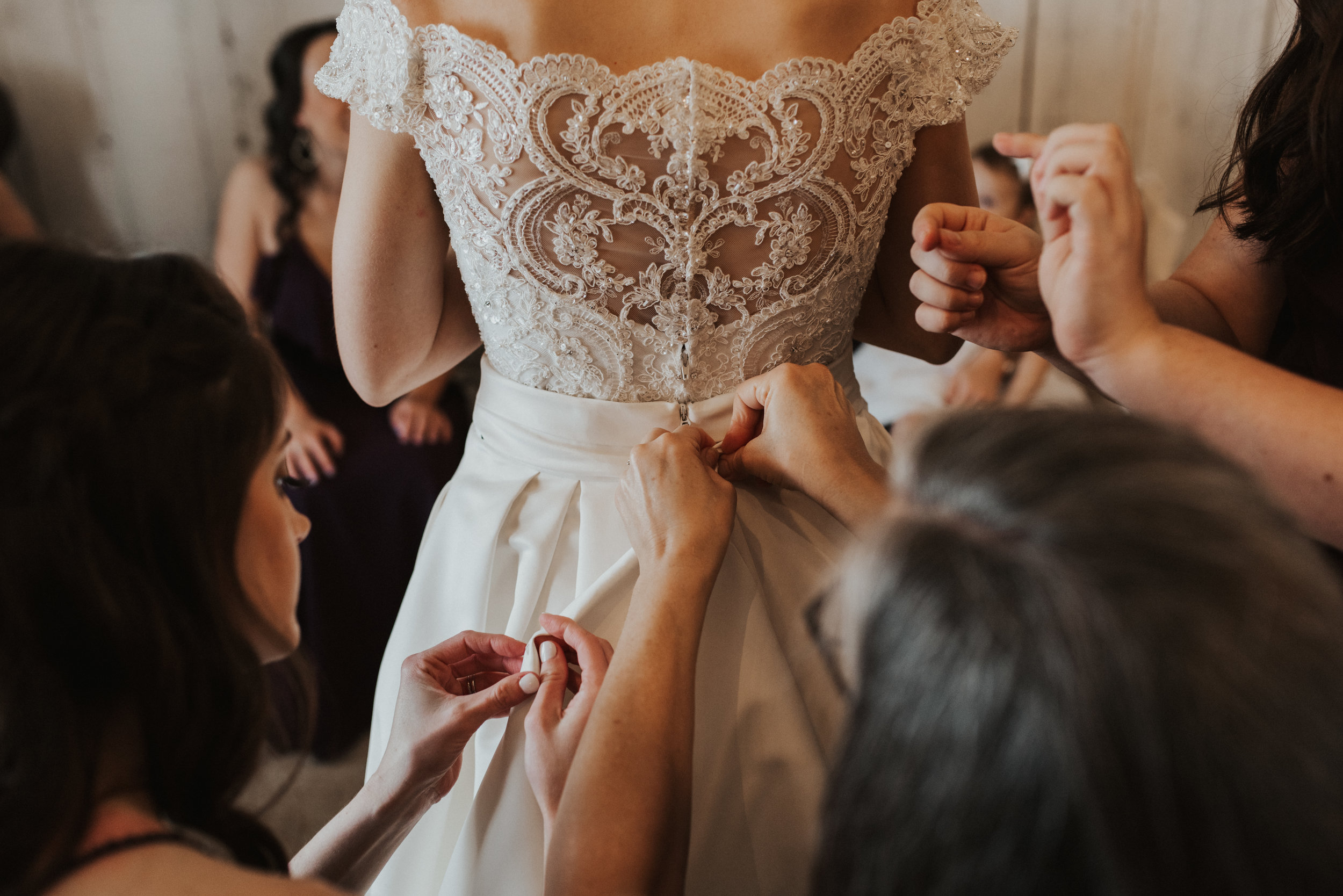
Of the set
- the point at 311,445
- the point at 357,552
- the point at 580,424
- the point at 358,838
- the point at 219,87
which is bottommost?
the point at 357,552

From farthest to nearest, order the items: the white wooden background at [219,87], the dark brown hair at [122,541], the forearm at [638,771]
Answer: the white wooden background at [219,87] < the forearm at [638,771] < the dark brown hair at [122,541]

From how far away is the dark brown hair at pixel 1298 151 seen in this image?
0.81 meters

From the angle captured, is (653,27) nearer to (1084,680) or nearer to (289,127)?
(1084,680)

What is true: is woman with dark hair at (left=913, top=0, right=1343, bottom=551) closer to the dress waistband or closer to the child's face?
the dress waistband

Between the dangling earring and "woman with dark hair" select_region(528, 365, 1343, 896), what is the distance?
2342 mm

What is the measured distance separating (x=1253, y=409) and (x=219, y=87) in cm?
269

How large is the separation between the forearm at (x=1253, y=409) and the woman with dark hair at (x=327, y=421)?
5.39 ft

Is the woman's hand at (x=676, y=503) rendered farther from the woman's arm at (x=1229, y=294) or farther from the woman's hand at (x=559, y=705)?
the woman's arm at (x=1229, y=294)

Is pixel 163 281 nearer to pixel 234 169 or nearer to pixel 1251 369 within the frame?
pixel 1251 369

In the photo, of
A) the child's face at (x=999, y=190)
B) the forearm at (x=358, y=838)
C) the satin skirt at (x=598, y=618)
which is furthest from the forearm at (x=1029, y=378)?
the forearm at (x=358, y=838)

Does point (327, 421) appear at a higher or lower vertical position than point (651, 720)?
lower

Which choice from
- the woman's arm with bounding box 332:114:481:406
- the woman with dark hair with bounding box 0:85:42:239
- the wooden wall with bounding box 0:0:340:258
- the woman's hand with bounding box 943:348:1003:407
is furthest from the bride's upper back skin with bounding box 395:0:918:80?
the woman with dark hair with bounding box 0:85:42:239

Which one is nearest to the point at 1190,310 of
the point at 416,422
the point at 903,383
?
the point at 903,383

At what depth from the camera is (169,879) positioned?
0.54 m
